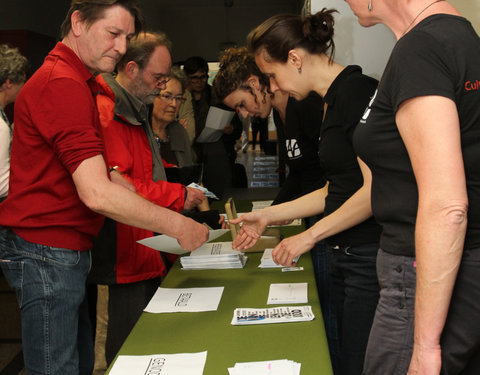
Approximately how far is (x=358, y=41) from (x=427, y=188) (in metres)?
2.02

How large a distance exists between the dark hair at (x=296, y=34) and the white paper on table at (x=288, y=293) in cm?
79

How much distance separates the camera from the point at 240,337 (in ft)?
4.81

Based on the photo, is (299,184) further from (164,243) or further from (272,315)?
(272,315)

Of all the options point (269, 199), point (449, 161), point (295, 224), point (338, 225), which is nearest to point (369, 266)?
point (338, 225)

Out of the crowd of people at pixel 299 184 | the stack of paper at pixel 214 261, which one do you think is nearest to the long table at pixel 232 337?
the crowd of people at pixel 299 184

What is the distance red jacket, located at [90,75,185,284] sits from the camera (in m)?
2.11

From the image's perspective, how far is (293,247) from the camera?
184 centimetres

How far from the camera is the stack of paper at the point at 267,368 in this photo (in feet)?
4.06

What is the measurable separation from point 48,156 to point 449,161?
1.12 meters

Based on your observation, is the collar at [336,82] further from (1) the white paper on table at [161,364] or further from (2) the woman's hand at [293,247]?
(1) the white paper on table at [161,364]

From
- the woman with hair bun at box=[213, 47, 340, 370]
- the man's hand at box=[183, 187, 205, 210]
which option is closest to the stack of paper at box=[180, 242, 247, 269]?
the man's hand at box=[183, 187, 205, 210]

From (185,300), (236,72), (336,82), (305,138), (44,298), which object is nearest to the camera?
(44,298)

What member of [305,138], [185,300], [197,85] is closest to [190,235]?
[185,300]

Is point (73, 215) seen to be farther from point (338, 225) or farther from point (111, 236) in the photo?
point (338, 225)
